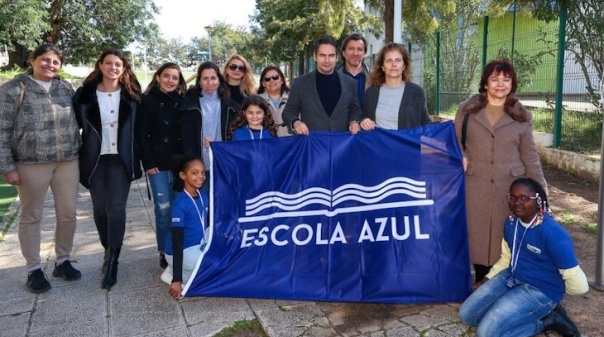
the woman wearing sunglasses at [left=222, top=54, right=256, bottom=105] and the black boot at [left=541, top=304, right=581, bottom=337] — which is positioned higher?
the woman wearing sunglasses at [left=222, top=54, right=256, bottom=105]

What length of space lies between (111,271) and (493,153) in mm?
3192

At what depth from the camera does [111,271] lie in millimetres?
4332

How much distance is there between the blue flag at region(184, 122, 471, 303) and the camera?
12.3ft

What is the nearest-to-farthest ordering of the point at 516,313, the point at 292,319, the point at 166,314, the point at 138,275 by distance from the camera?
the point at 516,313, the point at 292,319, the point at 166,314, the point at 138,275

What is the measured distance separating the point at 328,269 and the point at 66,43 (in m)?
32.9

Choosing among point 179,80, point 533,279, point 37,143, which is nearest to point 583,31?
point 533,279

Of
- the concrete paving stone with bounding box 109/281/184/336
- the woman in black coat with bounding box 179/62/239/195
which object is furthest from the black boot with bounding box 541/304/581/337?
the woman in black coat with bounding box 179/62/239/195

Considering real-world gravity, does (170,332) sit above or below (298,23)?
below

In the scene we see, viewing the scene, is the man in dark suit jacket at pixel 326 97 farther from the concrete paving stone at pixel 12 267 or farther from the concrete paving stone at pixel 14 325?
the concrete paving stone at pixel 12 267

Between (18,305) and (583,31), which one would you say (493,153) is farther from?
(583,31)

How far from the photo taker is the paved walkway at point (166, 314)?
3461 millimetres

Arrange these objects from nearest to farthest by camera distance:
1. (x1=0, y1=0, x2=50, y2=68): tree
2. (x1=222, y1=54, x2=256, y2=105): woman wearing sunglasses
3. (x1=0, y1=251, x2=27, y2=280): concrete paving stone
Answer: (x1=0, y1=251, x2=27, y2=280): concrete paving stone → (x1=222, y1=54, x2=256, y2=105): woman wearing sunglasses → (x1=0, y1=0, x2=50, y2=68): tree

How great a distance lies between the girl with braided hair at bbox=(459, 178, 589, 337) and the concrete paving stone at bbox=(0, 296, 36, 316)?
321 cm

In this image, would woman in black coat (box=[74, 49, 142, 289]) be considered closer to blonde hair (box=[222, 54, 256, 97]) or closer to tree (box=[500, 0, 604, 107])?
blonde hair (box=[222, 54, 256, 97])
